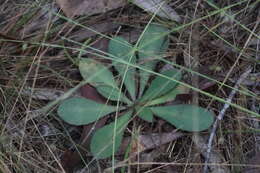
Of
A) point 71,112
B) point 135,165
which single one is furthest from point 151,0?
point 135,165

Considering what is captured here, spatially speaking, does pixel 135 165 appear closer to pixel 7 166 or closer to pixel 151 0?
pixel 7 166

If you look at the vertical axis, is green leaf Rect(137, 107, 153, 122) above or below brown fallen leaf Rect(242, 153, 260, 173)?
above

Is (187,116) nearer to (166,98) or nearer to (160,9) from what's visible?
(166,98)

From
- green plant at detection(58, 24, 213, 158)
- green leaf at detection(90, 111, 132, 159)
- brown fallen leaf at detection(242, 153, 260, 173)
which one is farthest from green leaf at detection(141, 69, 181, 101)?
brown fallen leaf at detection(242, 153, 260, 173)

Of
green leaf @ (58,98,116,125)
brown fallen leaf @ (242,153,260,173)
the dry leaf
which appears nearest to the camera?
brown fallen leaf @ (242,153,260,173)

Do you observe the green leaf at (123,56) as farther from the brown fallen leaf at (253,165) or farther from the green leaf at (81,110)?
the brown fallen leaf at (253,165)

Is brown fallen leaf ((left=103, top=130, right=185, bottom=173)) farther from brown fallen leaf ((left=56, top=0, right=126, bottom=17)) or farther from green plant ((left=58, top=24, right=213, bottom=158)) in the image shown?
brown fallen leaf ((left=56, top=0, right=126, bottom=17))
